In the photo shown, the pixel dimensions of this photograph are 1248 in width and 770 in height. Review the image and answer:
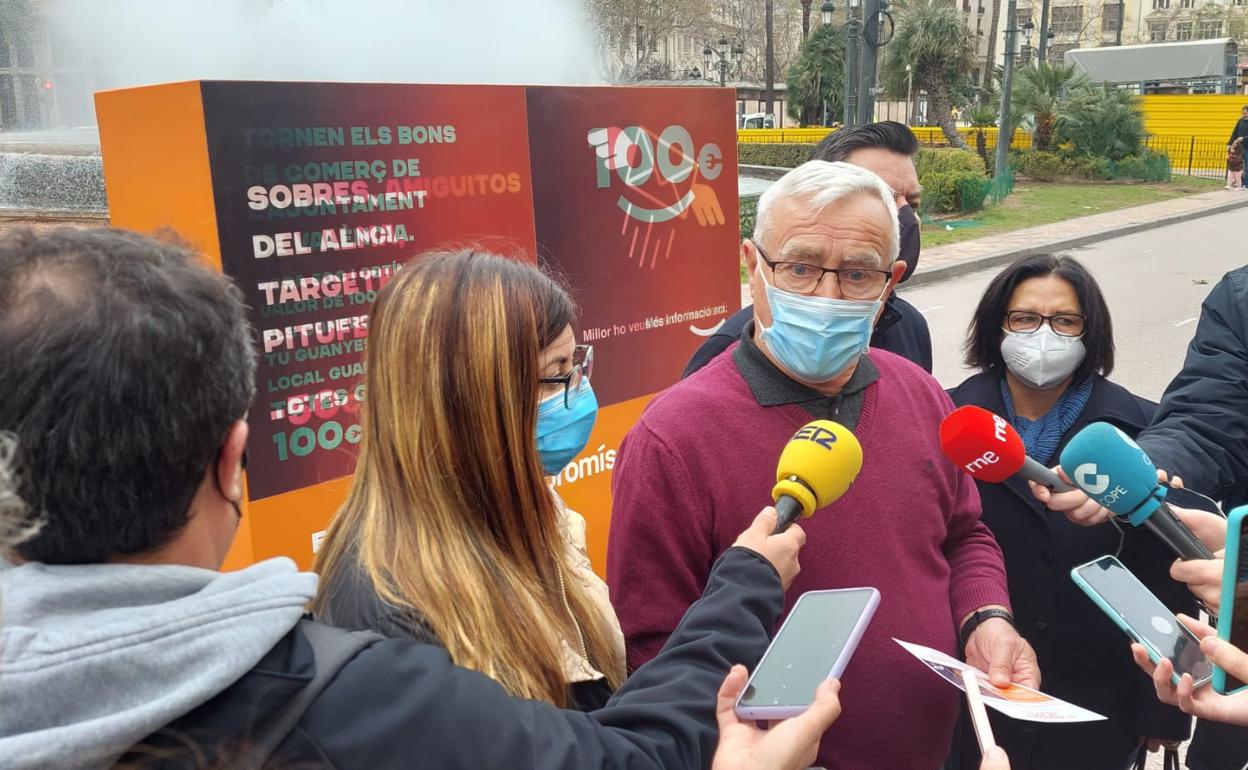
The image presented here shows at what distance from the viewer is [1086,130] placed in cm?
2719

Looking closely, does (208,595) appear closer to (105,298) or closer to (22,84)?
(105,298)

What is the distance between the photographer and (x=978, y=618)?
2.17 m

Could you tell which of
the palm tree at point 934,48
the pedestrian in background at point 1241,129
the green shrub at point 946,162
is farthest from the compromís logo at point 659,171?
the palm tree at point 934,48

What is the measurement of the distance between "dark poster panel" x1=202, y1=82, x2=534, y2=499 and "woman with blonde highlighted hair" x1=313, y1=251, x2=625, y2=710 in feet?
3.41

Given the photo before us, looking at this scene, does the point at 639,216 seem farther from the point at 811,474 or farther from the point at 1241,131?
the point at 1241,131

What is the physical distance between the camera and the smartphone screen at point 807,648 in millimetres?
1439

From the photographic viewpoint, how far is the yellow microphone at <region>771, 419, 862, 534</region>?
1624mm

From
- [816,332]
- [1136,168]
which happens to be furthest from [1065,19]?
[816,332]

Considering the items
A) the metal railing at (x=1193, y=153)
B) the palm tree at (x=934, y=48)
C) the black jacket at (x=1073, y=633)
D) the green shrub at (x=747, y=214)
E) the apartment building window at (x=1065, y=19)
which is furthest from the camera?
the apartment building window at (x=1065, y=19)

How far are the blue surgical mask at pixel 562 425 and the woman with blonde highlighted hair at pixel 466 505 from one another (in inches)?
17.3

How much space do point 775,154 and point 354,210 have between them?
2679 centimetres

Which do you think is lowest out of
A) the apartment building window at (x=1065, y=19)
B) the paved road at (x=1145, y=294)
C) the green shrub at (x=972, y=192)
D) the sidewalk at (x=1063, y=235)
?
the paved road at (x=1145, y=294)

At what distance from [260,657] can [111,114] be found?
2.33 meters

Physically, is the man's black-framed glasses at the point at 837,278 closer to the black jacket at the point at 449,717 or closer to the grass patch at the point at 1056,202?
the black jacket at the point at 449,717
